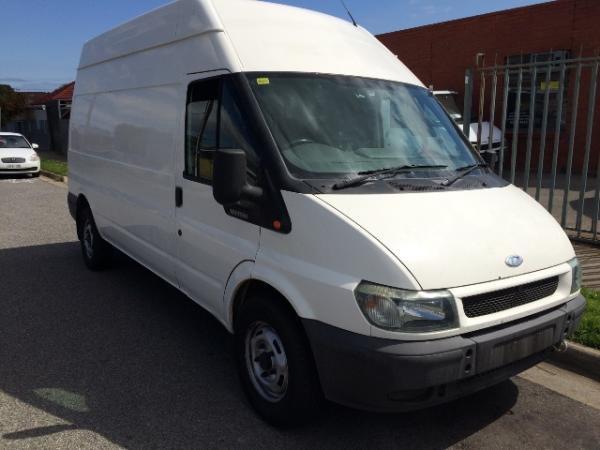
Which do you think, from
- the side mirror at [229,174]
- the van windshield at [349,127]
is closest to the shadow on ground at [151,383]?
the side mirror at [229,174]

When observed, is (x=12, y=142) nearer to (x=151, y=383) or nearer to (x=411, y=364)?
(x=151, y=383)

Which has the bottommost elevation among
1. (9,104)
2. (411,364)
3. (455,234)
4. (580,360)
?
(580,360)

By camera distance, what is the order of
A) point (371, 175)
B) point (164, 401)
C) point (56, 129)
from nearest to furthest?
point (371, 175), point (164, 401), point (56, 129)

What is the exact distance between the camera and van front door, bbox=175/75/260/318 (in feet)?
10.9

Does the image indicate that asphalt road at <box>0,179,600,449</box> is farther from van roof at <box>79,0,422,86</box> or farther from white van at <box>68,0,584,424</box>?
van roof at <box>79,0,422,86</box>

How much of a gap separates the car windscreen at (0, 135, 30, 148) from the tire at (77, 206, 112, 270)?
14.6 metres

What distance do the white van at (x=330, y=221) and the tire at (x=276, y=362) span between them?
1 cm

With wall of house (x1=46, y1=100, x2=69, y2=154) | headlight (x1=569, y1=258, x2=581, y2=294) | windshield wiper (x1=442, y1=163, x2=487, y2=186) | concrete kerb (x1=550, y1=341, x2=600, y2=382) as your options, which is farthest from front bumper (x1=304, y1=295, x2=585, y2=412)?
wall of house (x1=46, y1=100, x2=69, y2=154)

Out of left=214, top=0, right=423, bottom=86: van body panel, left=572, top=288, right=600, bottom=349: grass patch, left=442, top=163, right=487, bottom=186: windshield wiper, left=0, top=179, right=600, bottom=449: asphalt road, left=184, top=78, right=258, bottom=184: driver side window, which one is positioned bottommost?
left=0, top=179, right=600, bottom=449: asphalt road

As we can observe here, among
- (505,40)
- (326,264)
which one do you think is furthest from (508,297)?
(505,40)

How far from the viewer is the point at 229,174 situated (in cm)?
293

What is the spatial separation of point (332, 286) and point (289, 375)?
0.62 meters

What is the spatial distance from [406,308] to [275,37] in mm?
2073

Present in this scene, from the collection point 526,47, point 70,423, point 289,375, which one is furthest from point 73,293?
point 526,47
